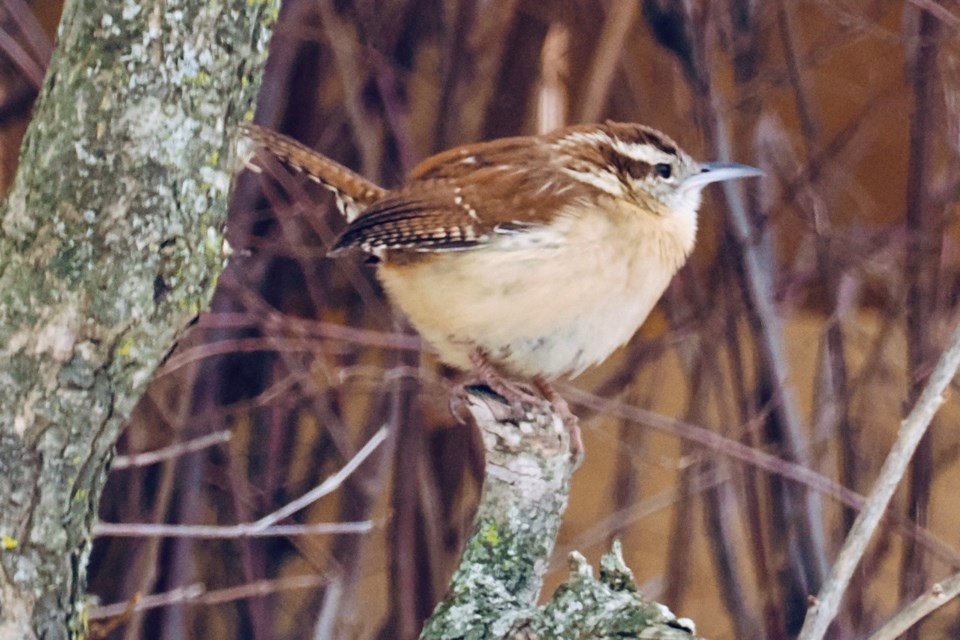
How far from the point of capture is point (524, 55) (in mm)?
2834

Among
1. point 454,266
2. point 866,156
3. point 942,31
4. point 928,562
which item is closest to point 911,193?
point 942,31

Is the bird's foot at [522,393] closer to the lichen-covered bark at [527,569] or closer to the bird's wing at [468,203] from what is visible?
the lichen-covered bark at [527,569]

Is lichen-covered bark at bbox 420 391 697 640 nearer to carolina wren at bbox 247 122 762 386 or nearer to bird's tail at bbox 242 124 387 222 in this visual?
carolina wren at bbox 247 122 762 386

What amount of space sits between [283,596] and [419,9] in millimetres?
1675

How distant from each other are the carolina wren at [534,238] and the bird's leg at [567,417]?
0.03 m

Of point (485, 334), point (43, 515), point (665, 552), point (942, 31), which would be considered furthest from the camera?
point (665, 552)

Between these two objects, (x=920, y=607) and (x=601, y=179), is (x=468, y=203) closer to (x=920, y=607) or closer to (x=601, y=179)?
(x=601, y=179)

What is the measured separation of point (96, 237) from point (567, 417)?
2.72ft

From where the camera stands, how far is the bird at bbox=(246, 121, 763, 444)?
1.75 m

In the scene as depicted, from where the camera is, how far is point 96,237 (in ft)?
3.64

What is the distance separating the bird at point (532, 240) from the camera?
5.73 feet

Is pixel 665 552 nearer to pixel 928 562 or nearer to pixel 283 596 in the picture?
pixel 928 562

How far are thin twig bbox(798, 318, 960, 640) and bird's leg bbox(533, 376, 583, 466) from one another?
0.39 metres

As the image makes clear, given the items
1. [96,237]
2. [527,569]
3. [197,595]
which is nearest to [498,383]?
[527,569]
